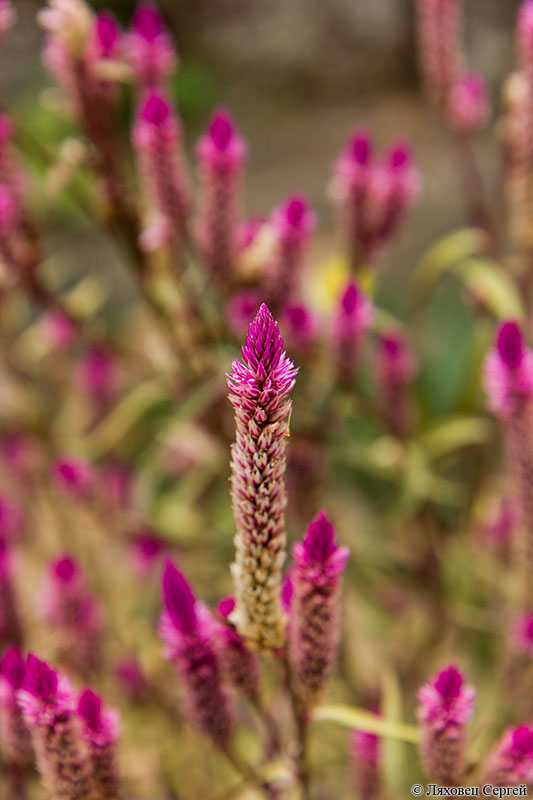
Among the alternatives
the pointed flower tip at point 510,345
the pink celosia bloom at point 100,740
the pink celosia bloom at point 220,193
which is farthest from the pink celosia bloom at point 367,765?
the pink celosia bloom at point 220,193

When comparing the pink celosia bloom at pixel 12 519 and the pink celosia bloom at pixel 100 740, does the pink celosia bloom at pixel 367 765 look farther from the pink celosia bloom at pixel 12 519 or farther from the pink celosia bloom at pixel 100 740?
the pink celosia bloom at pixel 12 519

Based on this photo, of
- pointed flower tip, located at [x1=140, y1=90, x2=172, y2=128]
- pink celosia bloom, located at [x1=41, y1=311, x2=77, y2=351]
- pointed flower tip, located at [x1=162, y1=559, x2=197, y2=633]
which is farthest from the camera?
pink celosia bloom, located at [x1=41, y1=311, x2=77, y2=351]

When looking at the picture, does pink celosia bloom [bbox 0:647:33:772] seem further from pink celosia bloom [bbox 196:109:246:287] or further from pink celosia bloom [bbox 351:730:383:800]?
pink celosia bloom [bbox 196:109:246:287]

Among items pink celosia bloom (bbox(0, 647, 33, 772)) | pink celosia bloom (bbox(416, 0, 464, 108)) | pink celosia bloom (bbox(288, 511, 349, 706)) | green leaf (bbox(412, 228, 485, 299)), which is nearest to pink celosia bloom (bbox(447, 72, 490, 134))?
pink celosia bloom (bbox(416, 0, 464, 108))

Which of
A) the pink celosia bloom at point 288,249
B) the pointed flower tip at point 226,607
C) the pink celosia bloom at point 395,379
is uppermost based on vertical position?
the pink celosia bloom at point 288,249

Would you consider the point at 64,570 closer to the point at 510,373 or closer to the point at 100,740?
the point at 100,740

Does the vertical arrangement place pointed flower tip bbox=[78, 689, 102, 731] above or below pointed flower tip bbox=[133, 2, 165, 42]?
below
